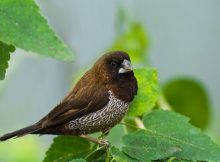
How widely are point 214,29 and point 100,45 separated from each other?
1608 millimetres

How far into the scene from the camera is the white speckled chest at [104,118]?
5.14 feet

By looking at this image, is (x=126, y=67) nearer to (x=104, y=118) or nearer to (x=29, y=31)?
(x=104, y=118)

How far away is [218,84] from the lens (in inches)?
303

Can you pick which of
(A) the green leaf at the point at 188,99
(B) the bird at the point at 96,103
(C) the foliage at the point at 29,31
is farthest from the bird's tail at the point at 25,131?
(A) the green leaf at the point at 188,99

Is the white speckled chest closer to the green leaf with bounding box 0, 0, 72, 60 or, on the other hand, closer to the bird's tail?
the bird's tail

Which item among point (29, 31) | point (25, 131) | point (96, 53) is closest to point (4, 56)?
point (29, 31)

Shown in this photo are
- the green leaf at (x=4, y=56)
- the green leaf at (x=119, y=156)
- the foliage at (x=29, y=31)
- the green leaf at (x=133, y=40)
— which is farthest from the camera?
the green leaf at (x=133, y=40)

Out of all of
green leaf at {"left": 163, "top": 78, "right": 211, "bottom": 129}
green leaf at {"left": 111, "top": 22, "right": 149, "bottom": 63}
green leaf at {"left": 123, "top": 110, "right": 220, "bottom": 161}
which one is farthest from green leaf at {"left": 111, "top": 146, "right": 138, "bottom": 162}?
green leaf at {"left": 111, "top": 22, "right": 149, "bottom": 63}

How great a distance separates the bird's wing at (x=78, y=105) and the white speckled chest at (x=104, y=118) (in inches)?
0.6

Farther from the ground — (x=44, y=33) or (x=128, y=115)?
(x=128, y=115)

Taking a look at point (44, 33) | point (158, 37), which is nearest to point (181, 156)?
point (44, 33)

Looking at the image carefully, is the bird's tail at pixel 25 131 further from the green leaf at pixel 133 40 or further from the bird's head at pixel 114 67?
the green leaf at pixel 133 40

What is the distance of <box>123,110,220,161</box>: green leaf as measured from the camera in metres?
1.28

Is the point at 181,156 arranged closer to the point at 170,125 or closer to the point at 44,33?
the point at 170,125
